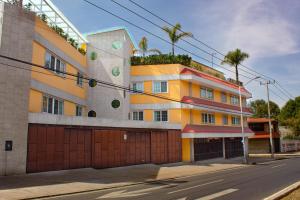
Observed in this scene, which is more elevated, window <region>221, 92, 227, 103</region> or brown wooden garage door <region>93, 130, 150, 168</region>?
window <region>221, 92, 227, 103</region>

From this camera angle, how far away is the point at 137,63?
1423 inches

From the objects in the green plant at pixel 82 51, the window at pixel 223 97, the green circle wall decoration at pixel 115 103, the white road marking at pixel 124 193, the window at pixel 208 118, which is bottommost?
the white road marking at pixel 124 193

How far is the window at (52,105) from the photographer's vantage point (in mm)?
23703

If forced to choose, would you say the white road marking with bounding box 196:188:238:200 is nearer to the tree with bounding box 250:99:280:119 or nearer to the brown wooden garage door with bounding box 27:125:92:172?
the brown wooden garage door with bounding box 27:125:92:172

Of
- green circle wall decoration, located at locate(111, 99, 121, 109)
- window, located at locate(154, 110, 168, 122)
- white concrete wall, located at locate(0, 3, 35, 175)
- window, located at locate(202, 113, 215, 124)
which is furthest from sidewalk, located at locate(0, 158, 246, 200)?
window, located at locate(202, 113, 215, 124)

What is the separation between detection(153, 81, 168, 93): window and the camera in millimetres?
34938

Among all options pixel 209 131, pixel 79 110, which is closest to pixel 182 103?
pixel 209 131

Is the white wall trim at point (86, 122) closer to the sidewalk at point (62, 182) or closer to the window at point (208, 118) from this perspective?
the sidewalk at point (62, 182)

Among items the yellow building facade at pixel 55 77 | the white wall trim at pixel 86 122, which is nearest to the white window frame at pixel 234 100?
the white wall trim at pixel 86 122

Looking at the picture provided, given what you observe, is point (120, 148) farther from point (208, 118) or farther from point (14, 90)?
point (208, 118)

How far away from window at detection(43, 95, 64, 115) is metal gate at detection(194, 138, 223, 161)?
16111mm

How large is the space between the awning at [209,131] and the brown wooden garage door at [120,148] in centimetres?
569

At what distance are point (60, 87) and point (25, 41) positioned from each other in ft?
21.3

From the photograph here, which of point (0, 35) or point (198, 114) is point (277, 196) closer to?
point (0, 35)
